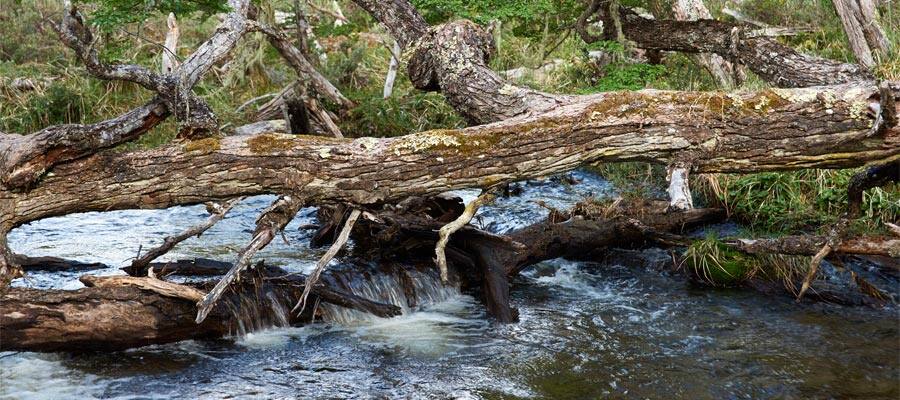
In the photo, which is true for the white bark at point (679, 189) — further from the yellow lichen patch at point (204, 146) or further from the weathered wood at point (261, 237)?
the yellow lichen patch at point (204, 146)

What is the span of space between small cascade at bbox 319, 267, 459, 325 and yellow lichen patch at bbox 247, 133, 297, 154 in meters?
1.73

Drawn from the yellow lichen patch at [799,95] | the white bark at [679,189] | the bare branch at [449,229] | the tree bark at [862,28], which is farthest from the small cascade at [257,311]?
the tree bark at [862,28]

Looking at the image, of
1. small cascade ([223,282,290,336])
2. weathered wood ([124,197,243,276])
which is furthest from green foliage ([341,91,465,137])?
weathered wood ([124,197,243,276])

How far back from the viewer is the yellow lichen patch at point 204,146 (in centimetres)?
506

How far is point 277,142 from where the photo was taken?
509 cm

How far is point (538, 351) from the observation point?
19.5 ft

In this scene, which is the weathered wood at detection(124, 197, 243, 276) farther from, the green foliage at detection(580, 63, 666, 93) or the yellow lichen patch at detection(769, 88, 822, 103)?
the green foliage at detection(580, 63, 666, 93)

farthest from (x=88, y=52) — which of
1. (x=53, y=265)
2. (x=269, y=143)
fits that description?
(x=53, y=265)

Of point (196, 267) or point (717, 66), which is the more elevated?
point (717, 66)

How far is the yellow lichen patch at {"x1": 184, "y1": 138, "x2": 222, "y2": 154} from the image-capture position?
5.06 metres

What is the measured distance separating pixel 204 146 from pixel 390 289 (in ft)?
7.33

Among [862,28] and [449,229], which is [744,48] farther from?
[449,229]

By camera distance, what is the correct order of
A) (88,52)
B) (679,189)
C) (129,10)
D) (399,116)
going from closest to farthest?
(679,189)
(88,52)
(129,10)
(399,116)

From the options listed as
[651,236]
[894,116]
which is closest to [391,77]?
[651,236]
